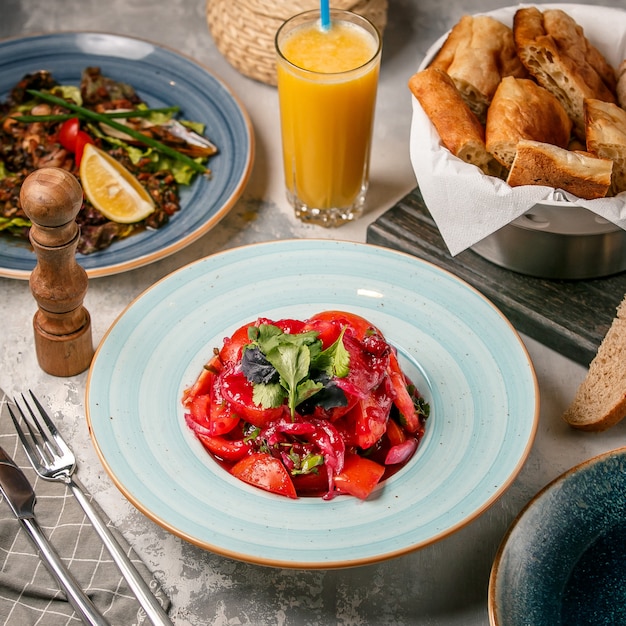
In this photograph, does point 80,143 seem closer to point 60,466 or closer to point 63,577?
point 60,466

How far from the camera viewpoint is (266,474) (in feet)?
4.55

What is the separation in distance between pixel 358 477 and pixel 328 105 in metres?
0.88

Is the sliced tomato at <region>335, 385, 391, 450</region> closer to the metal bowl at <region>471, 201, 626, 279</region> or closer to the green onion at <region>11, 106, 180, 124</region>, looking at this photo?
the metal bowl at <region>471, 201, 626, 279</region>

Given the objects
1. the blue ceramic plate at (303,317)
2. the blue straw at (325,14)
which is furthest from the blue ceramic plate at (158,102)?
the blue straw at (325,14)

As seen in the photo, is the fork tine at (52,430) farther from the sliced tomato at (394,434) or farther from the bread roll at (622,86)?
the bread roll at (622,86)

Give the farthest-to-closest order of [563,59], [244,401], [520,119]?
[563,59] → [520,119] → [244,401]

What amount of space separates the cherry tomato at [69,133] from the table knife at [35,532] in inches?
35.5

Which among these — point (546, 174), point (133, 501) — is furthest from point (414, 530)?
point (546, 174)

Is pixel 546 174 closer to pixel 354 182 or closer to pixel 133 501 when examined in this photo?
pixel 354 182

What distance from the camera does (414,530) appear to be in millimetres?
1309

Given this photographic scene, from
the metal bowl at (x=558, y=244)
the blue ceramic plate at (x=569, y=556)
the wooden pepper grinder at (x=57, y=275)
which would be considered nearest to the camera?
the blue ceramic plate at (x=569, y=556)

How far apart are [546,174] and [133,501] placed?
95cm

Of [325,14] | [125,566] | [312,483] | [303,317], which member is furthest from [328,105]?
[125,566]

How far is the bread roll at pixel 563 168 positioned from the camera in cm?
162
